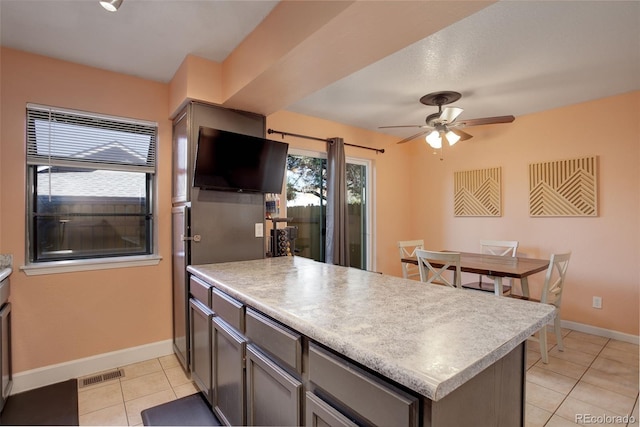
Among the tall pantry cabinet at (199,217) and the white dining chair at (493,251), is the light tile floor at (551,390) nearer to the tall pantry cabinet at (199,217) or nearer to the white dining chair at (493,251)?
the tall pantry cabinet at (199,217)

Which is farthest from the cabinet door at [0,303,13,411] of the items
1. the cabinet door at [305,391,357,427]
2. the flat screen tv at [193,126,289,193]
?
the cabinet door at [305,391,357,427]

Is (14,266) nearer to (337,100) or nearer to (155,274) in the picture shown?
(155,274)

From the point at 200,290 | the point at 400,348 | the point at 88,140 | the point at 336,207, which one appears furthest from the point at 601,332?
the point at 88,140

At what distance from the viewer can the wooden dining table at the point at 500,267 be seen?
2625mm

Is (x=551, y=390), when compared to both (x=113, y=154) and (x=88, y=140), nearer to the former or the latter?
(x=113, y=154)

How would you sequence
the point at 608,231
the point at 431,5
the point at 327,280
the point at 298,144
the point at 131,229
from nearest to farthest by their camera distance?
the point at 431,5 < the point at 327,280 < the point at 131,229 < the point at 608,231 < the point at 298,144

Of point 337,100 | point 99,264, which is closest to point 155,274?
point 99,264

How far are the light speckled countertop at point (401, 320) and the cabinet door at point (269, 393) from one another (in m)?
0.23

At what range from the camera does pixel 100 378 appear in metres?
2.44

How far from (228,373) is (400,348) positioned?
1.22 metres

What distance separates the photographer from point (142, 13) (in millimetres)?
1857

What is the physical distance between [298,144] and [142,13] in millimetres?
2004

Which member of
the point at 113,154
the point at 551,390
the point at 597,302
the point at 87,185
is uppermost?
the point at 113,154

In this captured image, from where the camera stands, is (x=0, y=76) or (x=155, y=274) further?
(x=155, y=274)
